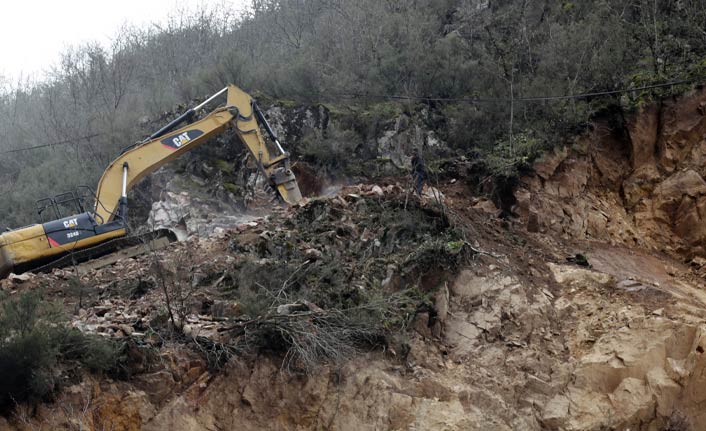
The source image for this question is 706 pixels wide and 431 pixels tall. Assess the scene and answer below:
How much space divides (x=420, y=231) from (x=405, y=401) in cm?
336

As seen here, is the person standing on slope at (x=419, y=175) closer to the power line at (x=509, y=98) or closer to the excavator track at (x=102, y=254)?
the power line at (x=509, y=98)

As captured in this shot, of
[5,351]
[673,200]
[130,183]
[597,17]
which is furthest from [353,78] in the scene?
[5,351]

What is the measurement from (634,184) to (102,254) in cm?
899

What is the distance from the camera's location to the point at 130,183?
41.4ft

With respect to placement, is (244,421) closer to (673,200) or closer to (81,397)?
(81,397)

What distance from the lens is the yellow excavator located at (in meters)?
11.4

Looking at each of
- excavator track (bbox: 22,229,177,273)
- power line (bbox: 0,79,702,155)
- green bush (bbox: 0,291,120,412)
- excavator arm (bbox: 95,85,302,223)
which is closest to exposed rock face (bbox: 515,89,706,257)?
power line (bbox: 0,79,702,155)

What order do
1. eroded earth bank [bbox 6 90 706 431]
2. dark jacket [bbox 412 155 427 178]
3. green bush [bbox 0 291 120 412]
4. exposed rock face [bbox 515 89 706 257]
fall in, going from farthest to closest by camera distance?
dark jacket [bbox 412 155 427 178] < exposed rock face [bbox 515 89 706 257] < eroded earth bank [bbox 6 90 706 431] < green bush [bbox 0 291 120 412]

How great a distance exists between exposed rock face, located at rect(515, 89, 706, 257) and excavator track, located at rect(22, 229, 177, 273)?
617 cm

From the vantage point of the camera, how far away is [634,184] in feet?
41.3

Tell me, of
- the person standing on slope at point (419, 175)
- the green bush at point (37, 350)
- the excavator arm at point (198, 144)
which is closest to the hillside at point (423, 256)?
the green bush at point (37, 350)

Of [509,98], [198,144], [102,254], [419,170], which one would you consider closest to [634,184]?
[509,98]

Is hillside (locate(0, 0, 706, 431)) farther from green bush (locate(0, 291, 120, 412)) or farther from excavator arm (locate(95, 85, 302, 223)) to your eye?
excavator arm (locate(95, 85, 302, 223))

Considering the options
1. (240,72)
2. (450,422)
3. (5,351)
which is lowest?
(450,422)
